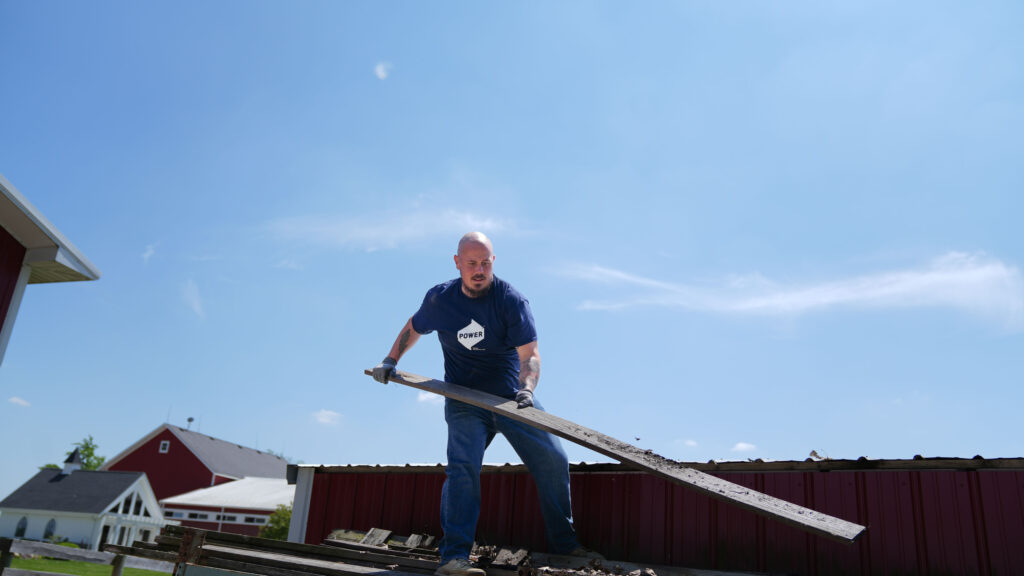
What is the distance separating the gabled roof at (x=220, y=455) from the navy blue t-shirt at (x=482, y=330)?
36197mm

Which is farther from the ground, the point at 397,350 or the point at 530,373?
the point at 397,350

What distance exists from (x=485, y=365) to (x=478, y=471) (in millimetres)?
874

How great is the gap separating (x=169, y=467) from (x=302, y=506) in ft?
113

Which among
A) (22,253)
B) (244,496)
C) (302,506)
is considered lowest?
(244,496)

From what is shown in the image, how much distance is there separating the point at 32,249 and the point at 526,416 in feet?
26.2

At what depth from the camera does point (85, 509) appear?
30.4 metres

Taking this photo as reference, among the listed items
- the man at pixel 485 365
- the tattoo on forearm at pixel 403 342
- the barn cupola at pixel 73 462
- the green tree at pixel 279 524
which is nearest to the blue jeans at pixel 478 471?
the man at pixel 485 365

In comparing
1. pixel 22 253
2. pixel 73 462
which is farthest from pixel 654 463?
pixel 73 462

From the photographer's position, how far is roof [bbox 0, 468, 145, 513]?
102 feet

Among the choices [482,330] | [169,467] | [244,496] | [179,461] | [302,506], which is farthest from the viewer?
[169,467]

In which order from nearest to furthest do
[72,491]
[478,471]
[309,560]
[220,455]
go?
[309,560] → [478,471] → [72,491] → [220,455]

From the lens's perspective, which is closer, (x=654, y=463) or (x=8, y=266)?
(x=654, y=463)

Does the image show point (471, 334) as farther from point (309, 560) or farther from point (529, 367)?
point (309, 560)

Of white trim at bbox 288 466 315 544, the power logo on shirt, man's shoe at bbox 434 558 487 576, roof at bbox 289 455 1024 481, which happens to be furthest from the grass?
man's shoe at bbox 434 558 487 576
